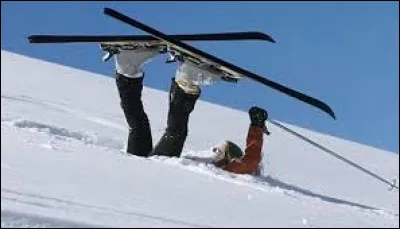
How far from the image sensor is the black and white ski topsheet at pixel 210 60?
614 cm

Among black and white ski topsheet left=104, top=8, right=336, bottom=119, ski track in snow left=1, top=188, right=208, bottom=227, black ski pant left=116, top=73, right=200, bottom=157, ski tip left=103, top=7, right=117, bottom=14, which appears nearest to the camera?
ski track in snow left=1, top=188, right=208, bottom=227

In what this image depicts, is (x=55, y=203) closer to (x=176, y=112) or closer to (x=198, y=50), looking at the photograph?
(x=198, y=50)

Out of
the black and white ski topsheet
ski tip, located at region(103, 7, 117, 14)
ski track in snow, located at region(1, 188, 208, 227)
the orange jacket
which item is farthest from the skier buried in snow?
ski track in snow, located at region(1, 188, 208, 227)

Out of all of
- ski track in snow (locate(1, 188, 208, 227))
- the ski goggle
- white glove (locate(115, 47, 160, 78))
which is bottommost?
ski track in snow (locate(1, 188, 208, 227))

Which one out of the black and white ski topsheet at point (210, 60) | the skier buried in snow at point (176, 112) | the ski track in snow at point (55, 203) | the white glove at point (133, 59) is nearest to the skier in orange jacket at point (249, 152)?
the skier buried in snow at point (176, 112)

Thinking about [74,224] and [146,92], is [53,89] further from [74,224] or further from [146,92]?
[74,224]

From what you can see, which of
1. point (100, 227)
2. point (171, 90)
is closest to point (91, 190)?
point (100, 227)

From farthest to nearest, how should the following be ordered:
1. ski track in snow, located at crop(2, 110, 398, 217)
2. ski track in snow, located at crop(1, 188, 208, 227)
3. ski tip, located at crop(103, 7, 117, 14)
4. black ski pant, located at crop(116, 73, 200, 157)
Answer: black ski pant, located at crop(116, 73, 200, 157) < ski tip, located at crop(103, 7, 117, 14) < ski track in snow, located at crop(2, 110, 398, 217) < ski track in snow, located at crop(1, 188, 208, 227)

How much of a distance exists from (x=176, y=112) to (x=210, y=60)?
54cm

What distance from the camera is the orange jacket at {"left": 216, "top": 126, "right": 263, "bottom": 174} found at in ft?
20.2

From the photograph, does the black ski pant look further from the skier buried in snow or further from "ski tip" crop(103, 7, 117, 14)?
"ski tip" crop(103, 7, 117, 14)

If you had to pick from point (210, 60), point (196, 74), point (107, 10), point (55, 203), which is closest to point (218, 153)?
point (196, 74)

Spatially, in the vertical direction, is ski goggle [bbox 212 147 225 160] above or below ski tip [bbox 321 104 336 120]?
below

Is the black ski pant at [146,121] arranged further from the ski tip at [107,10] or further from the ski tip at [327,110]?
the ski tip at [327,110]
